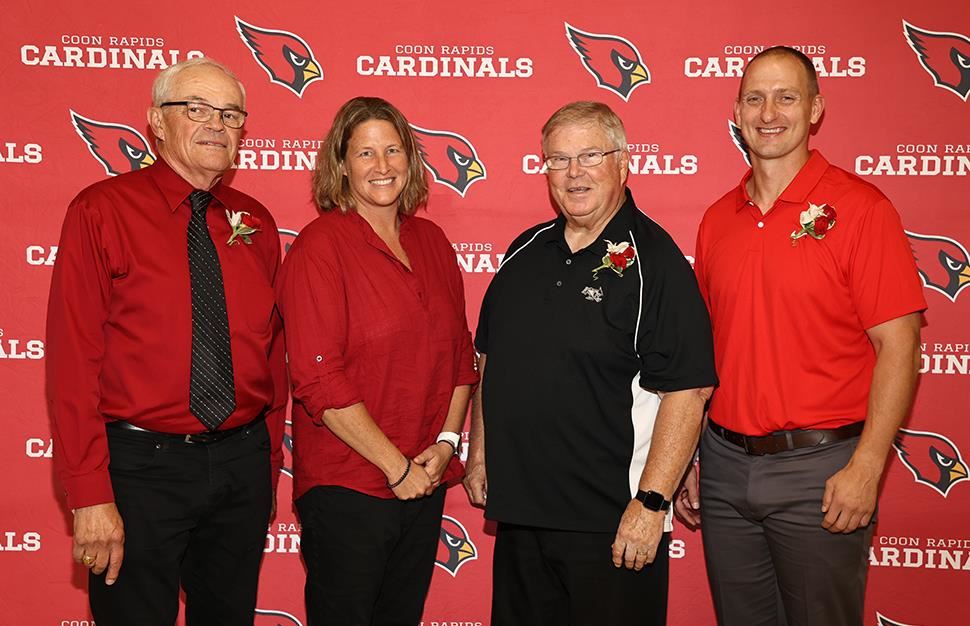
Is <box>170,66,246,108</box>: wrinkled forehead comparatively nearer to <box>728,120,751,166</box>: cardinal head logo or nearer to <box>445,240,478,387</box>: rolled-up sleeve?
<box>445,240,478,387</box>: rolled-up sleeve

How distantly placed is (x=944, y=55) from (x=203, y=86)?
252 cm

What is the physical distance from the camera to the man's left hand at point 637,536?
2.04m

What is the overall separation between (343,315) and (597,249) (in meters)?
0.72

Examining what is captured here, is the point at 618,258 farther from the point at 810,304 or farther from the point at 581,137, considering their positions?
the point at 810,304

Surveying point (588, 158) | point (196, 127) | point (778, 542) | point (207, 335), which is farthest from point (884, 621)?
point (196, 127)

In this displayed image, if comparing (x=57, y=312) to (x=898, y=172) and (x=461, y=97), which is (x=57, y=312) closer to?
(x=461, y=97)

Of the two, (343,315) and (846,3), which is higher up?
(846,3)

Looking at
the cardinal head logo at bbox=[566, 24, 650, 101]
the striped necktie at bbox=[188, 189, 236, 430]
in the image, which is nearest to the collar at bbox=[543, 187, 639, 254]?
the cardinal head logo at bbox=[566, 24, 650, 101]

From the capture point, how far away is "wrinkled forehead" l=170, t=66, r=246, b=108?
7.14 feet

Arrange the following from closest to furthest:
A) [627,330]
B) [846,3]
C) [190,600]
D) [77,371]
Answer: [77,371]
[627,330]
[190,600]
[846,3]

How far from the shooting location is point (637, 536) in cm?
204

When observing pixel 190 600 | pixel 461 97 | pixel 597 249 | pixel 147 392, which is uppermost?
pixel 461 97

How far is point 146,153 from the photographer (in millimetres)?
2893

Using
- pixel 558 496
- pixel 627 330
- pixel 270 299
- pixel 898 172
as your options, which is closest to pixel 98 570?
pixel 270 299
